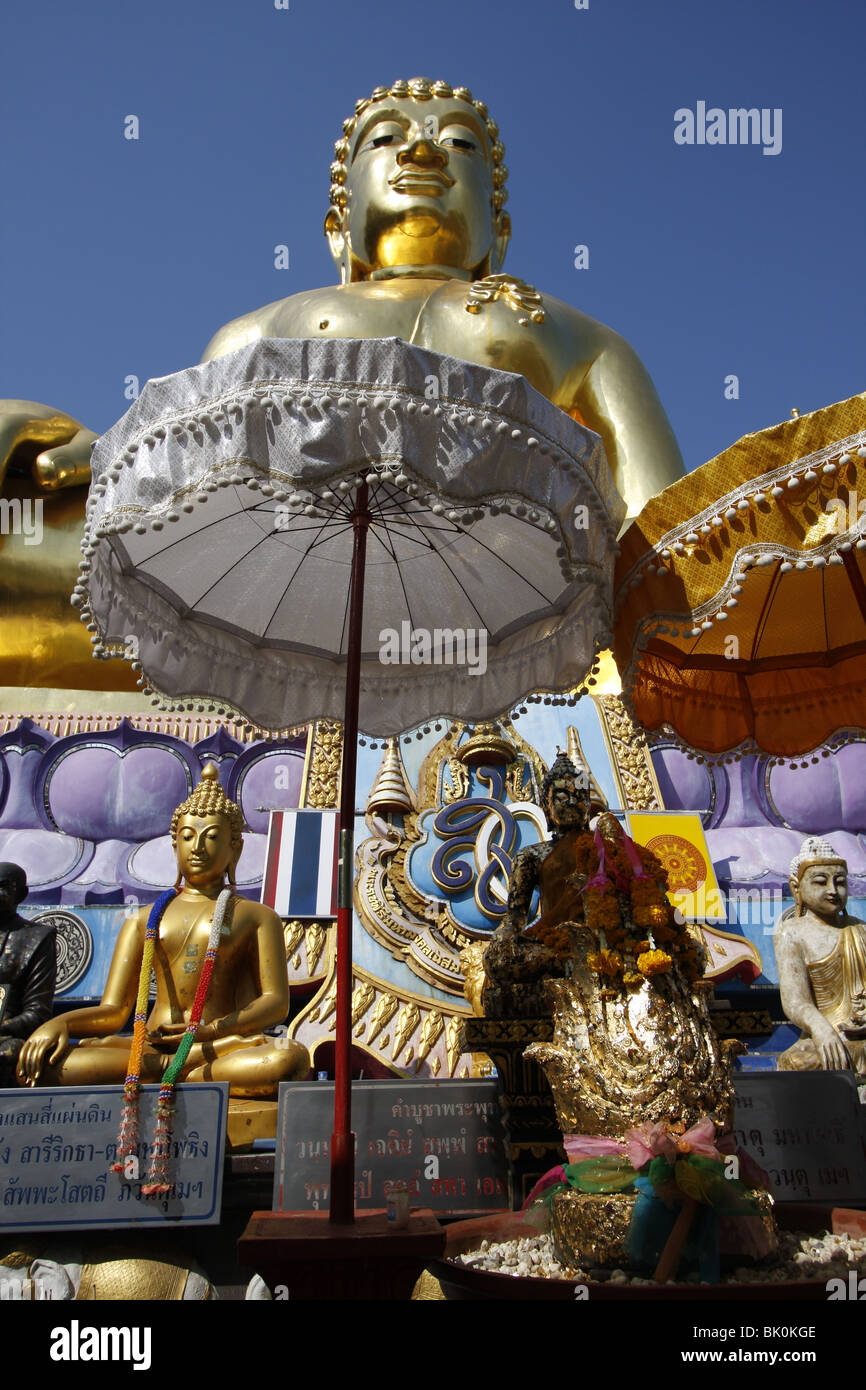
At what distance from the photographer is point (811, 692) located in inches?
143

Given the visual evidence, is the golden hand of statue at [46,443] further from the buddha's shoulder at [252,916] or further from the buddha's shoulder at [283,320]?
the buddha's shoulder at [252,916]

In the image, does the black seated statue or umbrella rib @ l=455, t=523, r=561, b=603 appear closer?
umbrella rib @ l=455, t=523, r=561, b=603

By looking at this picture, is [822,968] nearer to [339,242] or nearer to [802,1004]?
[802,1004]

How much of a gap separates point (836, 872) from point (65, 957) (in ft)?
13.2

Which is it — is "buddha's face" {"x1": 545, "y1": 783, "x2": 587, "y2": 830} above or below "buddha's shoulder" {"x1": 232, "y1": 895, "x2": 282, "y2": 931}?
above

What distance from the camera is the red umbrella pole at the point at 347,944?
2.31 metres

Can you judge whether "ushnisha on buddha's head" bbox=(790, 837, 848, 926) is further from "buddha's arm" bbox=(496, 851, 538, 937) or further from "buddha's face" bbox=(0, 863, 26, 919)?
"buddha's face" bbox=(0, 863, 26, 919)

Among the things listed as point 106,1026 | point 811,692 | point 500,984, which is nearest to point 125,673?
point 106,1026

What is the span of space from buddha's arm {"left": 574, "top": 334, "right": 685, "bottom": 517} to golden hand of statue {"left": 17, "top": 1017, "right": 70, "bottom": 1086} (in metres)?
5.48

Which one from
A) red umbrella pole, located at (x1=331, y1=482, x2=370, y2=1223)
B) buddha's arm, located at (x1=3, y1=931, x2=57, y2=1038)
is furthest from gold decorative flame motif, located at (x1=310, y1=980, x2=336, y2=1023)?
red umbrella pole, located at (x1=331, y1=482, x2=370, y2=1223)

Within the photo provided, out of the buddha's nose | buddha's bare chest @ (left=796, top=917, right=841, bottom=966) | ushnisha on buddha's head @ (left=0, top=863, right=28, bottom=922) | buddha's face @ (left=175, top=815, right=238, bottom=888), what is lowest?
buddha's bare chest @ (left=796, top=917, right=841, bottom=966)

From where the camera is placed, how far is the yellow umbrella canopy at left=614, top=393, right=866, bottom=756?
8.98ft

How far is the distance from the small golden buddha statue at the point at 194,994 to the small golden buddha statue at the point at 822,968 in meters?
2.18

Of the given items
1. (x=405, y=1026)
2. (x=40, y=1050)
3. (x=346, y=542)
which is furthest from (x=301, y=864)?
(x=346, y=542)
